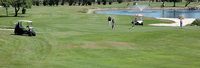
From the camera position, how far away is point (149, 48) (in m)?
27.6

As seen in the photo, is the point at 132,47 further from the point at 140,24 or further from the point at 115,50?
the point at 140,24

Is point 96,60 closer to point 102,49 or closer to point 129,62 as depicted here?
point 129,62

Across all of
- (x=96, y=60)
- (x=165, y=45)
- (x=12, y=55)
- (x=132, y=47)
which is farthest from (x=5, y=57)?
(x=165, y=45)

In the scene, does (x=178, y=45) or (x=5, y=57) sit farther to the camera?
(x=178, y=45)

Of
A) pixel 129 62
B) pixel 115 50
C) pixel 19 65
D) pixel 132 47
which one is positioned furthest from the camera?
pixel 132 47

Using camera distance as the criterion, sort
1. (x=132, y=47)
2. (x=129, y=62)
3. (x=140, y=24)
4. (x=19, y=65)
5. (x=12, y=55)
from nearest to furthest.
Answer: (x=19, y=65) < (x=129, y=62) < (x=12, y=55) < (x=132, y=47) < (x=140, y=24)

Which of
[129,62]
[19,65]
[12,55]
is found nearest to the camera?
[19,65]

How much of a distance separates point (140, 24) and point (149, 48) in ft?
124

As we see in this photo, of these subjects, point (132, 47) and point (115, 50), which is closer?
point (115, 50)

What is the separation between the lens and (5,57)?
21.3 meters

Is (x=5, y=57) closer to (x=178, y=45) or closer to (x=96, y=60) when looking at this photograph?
(x=96, y=60)

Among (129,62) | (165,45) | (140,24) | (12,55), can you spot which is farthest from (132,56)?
(140,24)

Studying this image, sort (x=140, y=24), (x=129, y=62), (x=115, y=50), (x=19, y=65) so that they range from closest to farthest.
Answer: (x=19, y=65)
(x=129, y=62)
(x=115, y=50)
(x=140, y=24)

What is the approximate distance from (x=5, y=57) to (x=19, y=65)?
3232mm
